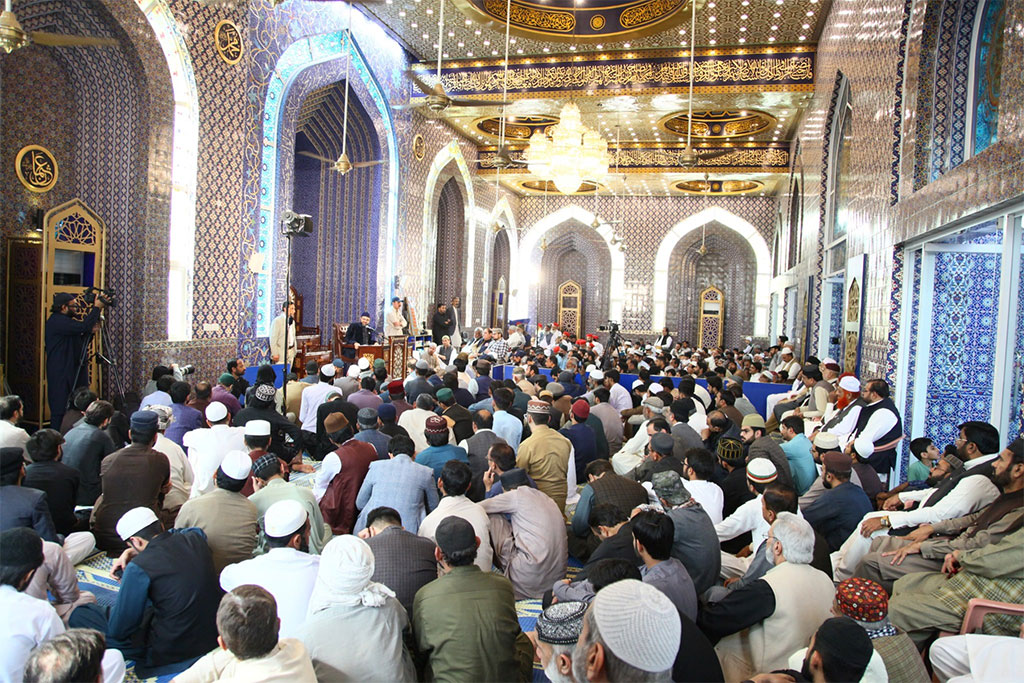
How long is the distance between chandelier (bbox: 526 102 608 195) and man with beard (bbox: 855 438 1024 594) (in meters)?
7.67

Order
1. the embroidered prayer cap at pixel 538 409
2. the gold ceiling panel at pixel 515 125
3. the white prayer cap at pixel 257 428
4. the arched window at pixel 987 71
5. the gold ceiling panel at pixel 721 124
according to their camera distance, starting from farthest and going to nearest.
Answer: the gold ceiling panel at pixel 515 125 < the gold ceiling panel at pixel 721 124 < the embroidered prayer cap at pixel 538 409 < the arched window at pixel 987 71 < the white prayer cap at pixel 257 428

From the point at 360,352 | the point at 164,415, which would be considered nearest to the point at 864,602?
the point at 164,415

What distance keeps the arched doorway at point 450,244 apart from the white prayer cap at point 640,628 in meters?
12.9

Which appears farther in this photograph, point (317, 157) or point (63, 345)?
point (317, 157)

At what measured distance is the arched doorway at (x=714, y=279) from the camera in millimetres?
18125

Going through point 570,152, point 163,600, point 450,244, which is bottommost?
point 163,600

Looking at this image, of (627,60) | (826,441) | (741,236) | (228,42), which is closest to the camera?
(826,441)

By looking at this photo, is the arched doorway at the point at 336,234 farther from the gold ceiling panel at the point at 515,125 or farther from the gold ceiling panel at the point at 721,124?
the gold ceiling panel at the point at 721,124

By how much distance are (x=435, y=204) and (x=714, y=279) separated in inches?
360

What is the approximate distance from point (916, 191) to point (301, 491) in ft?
13.8

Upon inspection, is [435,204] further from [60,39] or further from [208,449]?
[208,449]

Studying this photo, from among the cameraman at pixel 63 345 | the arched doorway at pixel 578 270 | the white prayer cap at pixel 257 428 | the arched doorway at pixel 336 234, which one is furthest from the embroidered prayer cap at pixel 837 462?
the arched doorway at pixel 578 270

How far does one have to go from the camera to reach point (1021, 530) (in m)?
2.34

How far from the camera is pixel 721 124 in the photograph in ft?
43.3
